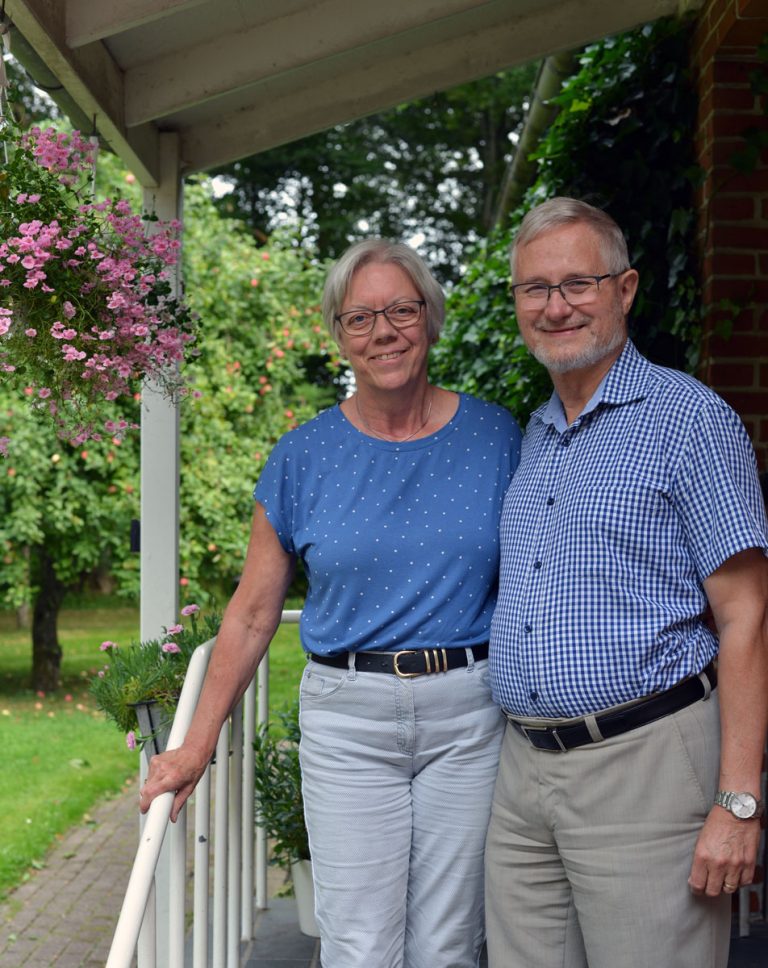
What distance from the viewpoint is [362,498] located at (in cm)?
218

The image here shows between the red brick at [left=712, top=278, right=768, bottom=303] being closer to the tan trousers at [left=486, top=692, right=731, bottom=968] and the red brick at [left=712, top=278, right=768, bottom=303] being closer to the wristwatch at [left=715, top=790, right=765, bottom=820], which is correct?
the tan trousers at [left=486, top=692, right=731, bottom=968]

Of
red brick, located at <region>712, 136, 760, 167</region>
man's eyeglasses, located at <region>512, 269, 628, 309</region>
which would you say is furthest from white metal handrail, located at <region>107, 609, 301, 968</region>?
red brick, located at <region>712, 136, 760, 167</region>

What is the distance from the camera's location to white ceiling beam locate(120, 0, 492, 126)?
3.05 m

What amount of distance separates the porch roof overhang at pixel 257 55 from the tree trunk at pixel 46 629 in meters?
7.49

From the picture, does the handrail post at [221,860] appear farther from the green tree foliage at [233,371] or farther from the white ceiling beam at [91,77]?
the green tree foliage at [233,371]

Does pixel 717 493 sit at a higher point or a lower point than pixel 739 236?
lower

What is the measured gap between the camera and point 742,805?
178 centimetres

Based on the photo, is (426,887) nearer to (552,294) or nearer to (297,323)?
(552,294)

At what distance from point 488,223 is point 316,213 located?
300 cm

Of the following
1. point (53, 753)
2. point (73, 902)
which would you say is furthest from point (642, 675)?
point (53, 753)

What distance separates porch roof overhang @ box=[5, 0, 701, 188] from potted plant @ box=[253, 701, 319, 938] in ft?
5.83

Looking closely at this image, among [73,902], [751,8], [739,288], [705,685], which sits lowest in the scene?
[73,902]

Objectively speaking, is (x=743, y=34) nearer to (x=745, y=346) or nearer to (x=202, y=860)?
(x=745, y=346)

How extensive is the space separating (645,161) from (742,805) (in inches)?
97.1
